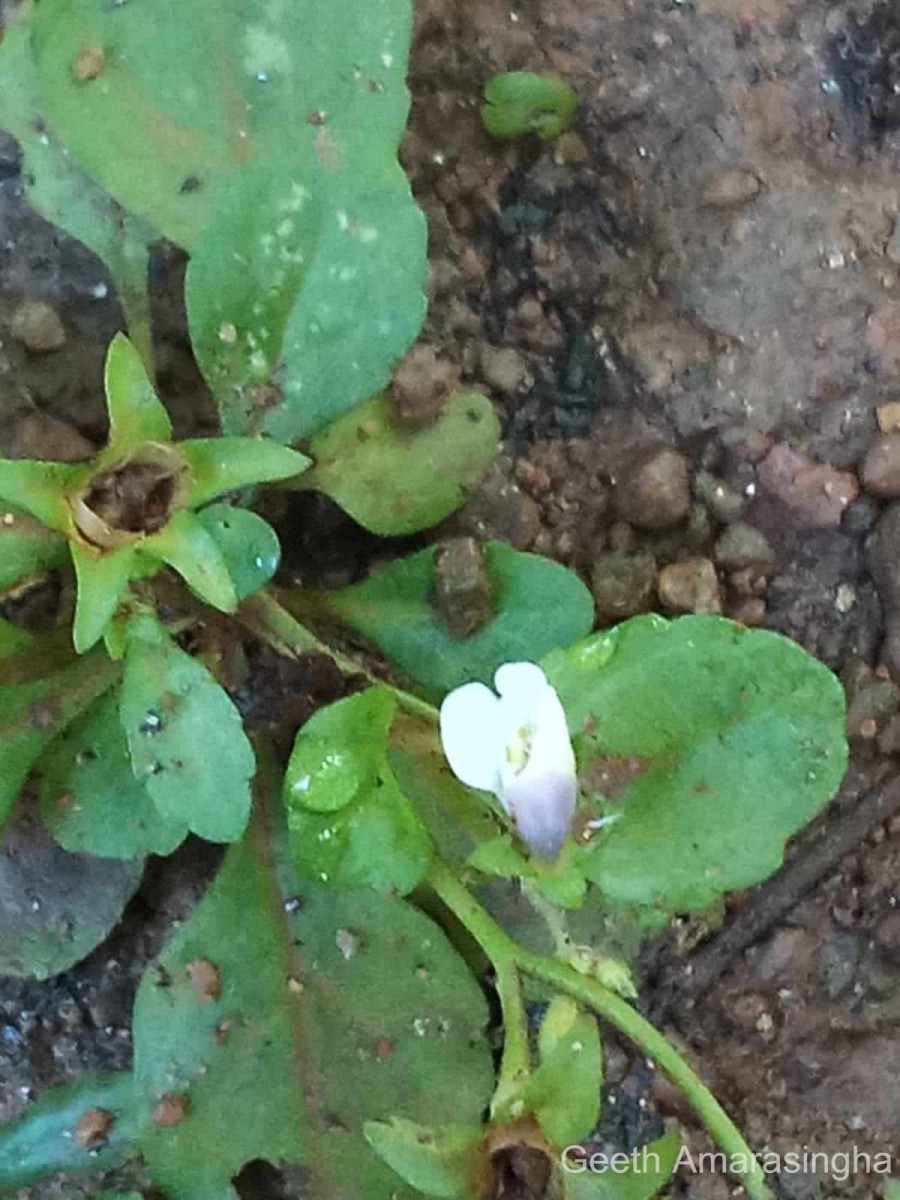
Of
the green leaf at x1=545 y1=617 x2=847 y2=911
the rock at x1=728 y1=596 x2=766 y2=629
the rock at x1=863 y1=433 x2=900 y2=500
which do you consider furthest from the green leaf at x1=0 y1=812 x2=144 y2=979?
the rock at x1=863 y1=433 x2=900 y2=500

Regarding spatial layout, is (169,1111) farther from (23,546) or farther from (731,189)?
(731,189)

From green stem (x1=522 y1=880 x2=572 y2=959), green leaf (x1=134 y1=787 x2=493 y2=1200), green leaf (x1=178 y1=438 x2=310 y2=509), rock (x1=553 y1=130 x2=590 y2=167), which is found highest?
rock (x1=553 y1=130 x2=590 y2=167)

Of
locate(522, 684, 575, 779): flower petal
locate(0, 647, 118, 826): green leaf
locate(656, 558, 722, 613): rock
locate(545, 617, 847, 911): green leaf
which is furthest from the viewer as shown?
locate(656, 558, 722, 613): rock

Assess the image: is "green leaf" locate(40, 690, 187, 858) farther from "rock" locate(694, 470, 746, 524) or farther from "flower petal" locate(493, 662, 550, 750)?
"rock" locate(694, 470, 746, 524)

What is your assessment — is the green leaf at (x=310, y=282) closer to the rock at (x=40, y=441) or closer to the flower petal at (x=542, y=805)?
the rock at (x=40, y=441)

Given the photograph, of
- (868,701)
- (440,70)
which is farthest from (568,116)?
(868,701)

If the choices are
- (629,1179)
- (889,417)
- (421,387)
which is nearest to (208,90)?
(421,387)
